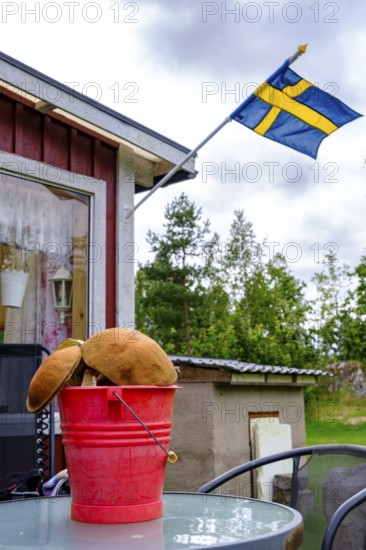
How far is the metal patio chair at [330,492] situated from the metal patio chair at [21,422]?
1.84m

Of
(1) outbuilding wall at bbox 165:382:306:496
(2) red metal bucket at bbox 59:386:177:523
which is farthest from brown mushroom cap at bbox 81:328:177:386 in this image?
(1) outbuilding wall at bbox 165:382:306:496

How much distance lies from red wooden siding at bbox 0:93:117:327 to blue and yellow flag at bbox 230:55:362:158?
118 cm

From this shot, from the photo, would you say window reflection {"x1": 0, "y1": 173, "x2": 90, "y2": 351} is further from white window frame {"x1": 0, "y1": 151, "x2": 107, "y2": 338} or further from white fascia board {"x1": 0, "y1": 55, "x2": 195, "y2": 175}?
white fascia board {"x1": 0, "y1": 55, "x2": 195, "y2": 175}

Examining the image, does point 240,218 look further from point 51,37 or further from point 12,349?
point 12,349

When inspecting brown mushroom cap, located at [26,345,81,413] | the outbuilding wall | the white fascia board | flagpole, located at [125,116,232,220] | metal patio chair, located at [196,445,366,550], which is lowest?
the outbuilding wall

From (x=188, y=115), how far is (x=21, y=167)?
6090mm

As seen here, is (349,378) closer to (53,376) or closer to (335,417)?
(335,417)

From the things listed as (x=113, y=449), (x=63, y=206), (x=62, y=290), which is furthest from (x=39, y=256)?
(x=113, y=449)

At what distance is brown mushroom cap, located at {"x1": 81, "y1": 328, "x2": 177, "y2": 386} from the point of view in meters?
1.51

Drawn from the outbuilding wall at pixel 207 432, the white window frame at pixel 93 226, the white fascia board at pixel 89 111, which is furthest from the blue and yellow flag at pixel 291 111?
the outbuilding wall at pixel 207 432

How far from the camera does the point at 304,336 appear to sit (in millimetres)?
24219

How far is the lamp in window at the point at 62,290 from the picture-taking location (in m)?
4.67

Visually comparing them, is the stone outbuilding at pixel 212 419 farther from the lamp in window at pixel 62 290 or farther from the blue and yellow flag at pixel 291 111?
the blue and yellow flag at pixel 291 111

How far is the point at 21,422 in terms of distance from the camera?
12.1 feet
